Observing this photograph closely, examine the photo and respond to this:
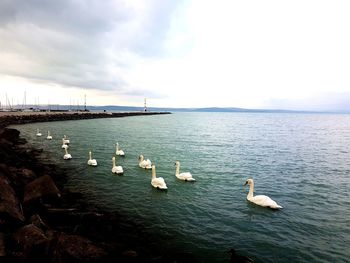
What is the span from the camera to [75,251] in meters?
7.98

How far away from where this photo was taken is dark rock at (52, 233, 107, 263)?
770cm

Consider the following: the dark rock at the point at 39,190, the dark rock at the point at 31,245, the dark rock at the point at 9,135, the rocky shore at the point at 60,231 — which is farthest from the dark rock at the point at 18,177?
the dark rock at the point at 9,135

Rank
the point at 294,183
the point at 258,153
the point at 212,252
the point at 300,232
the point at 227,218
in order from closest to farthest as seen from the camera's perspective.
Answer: the point at 212,252, the point at 300,232, the point at 227,218, the point at 294,183, the point at 258,153

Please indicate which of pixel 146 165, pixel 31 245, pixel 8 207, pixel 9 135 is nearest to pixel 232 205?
pixel 146 165

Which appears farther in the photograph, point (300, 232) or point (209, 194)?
point (209, 194)

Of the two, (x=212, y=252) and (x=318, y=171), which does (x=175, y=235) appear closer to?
(x=212, y=252)

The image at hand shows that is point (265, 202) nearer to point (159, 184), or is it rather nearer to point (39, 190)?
point (159, 184)

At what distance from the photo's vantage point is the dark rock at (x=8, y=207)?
31.2 feet

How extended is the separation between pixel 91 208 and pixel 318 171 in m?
19.6

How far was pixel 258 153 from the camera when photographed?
33.2m

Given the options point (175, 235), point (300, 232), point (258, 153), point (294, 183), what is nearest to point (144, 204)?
point (175, 235)

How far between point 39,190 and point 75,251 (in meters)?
5.89

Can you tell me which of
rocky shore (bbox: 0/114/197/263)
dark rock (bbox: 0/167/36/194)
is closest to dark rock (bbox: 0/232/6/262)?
rocky shore (bbox: 0/114/197/263)

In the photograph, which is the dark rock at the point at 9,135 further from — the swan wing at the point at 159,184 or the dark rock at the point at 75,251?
the dark rock at the point at 75,251
